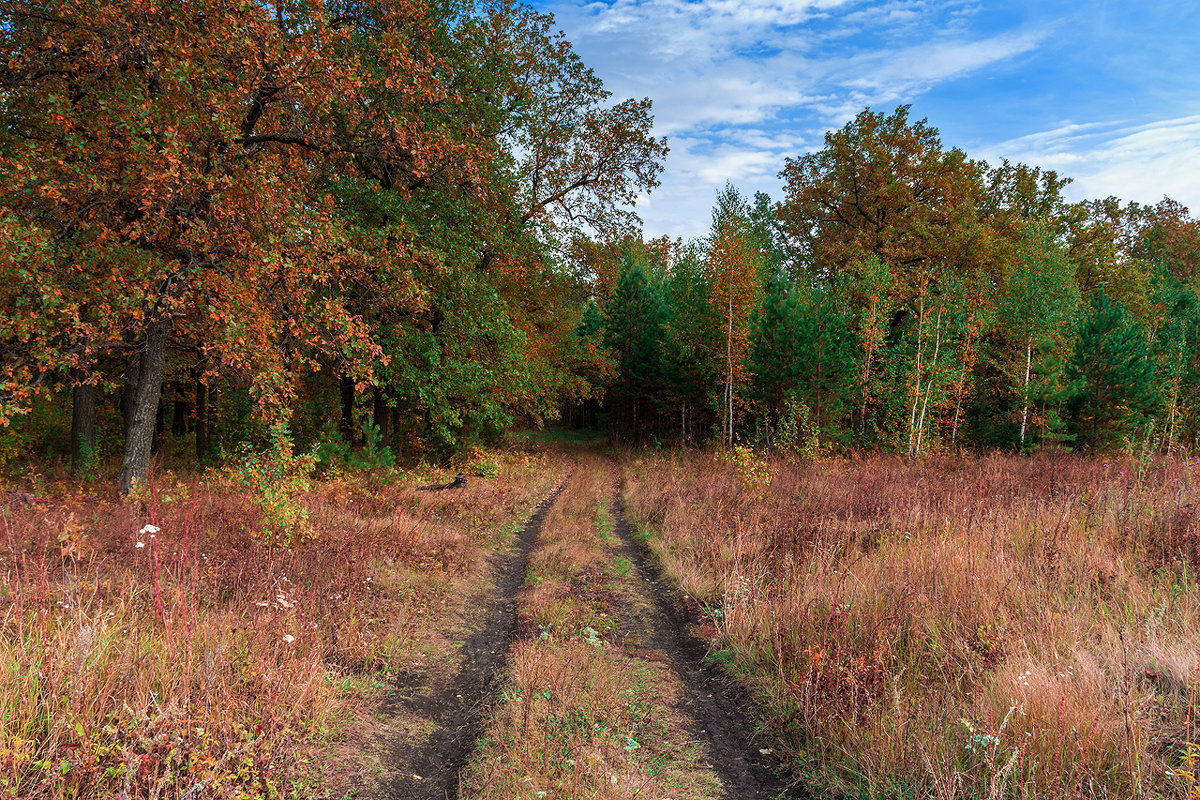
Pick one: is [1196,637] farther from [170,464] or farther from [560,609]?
[170,464]

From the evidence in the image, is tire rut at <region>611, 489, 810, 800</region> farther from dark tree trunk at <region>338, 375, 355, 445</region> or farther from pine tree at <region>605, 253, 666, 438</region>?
pine tree at <region>605, 253, 666, 438</region>

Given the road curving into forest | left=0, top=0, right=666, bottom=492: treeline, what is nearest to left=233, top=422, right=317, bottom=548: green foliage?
left=0, top=0, right=666, bottom=492: treeline

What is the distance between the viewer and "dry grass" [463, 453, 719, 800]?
138 inches

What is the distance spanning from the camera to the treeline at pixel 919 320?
1948 cm

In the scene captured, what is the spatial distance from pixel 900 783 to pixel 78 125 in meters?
14.2

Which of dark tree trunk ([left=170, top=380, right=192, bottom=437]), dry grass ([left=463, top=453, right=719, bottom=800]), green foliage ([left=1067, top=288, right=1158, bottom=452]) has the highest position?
green foliage ([left=1067, top=288, right=1158, bottom=452])

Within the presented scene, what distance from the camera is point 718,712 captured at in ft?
15.2

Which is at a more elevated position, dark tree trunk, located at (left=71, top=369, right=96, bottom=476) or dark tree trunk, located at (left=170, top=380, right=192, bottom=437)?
dark tree trunk, located at (left=71, top=369, right=96, bottom=476)

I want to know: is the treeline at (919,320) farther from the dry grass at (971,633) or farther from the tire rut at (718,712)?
the tire rut at (718,712)

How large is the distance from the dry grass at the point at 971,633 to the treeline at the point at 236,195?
24.6ft

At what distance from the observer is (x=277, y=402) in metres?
8.23

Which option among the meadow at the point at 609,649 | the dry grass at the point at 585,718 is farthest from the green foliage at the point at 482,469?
the dry grass at the point at 585,718

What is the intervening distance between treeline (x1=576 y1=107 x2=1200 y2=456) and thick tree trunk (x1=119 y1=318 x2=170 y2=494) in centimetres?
1346

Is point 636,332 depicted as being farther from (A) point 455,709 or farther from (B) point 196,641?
(B) point 196,641
